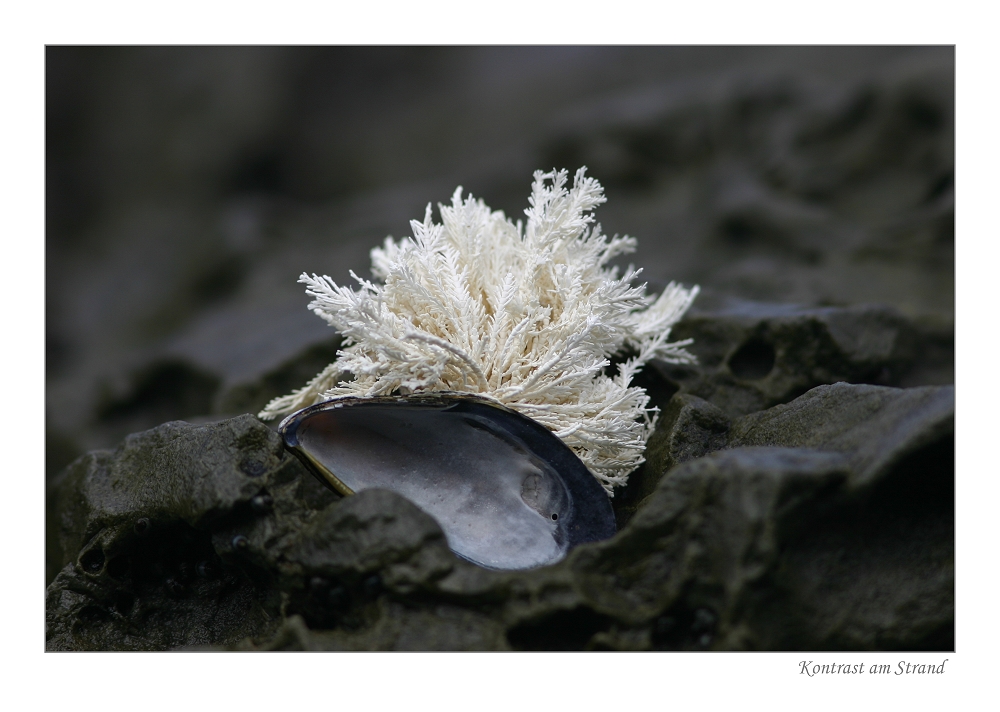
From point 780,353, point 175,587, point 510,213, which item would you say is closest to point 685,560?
point 780,353

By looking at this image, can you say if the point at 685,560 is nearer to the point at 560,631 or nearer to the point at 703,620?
the point at 703,620

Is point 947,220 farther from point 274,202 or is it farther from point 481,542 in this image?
point 274,202

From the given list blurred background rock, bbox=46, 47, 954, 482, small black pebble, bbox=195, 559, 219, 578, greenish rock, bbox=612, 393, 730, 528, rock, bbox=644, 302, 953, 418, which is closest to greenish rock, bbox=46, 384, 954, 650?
small black pebble, bbox=195, 559, 219, 578

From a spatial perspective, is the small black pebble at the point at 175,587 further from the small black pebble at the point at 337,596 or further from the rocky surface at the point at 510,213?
the small black pebble at the point at 337,596

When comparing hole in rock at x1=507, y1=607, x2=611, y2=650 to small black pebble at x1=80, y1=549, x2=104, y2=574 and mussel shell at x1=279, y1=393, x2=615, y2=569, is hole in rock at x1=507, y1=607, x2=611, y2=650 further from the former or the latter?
small black pebble at x1=80, y1=549, x2=104, y2=574

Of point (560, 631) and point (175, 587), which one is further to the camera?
point (175, 587)

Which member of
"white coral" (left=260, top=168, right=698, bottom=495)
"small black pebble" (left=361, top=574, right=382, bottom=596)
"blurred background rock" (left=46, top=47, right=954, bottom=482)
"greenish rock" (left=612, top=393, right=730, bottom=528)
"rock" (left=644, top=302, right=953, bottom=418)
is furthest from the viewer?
"blurred background rock" (left=46, top=47, right=954, bottom=482)

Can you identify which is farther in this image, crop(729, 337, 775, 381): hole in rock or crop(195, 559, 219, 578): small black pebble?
crop(729, 337, 775, 381): hole in rock
